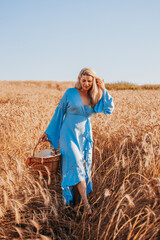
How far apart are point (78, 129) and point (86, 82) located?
0.54 meters

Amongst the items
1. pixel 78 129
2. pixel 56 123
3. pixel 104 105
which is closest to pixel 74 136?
pixel 78 129

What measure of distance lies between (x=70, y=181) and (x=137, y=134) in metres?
1.59

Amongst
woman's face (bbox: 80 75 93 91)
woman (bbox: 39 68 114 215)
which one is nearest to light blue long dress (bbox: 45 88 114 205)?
woman (bbox: 39 68 114 215)

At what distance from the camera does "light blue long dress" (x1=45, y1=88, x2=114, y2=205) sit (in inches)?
88.5

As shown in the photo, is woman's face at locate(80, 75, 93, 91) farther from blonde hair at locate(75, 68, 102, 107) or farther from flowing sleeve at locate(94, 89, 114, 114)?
flowing sleeve at locate(94, 89, 114, 114)

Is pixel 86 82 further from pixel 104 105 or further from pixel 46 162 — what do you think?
pixel 46 162

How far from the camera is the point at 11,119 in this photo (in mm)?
3783

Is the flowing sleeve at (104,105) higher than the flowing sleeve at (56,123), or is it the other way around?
the flowing sleeve at (104,105)

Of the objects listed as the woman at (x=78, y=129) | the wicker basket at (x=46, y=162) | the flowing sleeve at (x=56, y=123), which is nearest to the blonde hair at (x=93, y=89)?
the woman at (x=78, y=129)

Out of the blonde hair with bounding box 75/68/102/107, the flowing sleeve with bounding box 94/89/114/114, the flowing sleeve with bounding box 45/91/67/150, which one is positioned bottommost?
the flowing sleeve with bounding box 45/91/67/150

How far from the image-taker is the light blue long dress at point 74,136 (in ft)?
7.38

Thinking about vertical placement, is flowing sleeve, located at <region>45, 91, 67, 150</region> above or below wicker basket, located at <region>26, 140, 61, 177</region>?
above

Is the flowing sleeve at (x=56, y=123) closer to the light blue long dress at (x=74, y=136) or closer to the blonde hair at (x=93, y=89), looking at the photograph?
the light blue long dress at (x=74, y=136)

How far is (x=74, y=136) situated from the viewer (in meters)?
2.30
